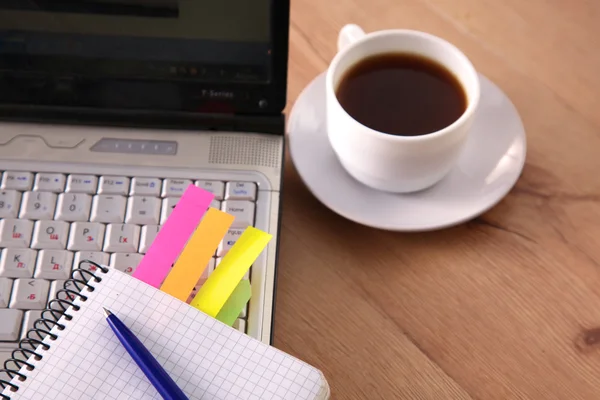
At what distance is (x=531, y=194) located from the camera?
1.77 ft

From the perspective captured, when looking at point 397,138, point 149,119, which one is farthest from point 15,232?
point 397,138

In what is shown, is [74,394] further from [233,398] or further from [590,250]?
[590,250]

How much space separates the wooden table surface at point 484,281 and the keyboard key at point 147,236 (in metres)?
0.10

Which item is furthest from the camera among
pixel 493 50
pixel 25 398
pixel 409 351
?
pixel 493 50

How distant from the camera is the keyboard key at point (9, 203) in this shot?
0.48 m

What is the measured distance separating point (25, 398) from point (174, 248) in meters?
0.12

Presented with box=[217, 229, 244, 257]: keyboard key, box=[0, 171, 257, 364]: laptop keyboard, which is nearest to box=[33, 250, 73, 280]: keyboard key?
box=[0, 171, 257, 364]: laptop keyboard

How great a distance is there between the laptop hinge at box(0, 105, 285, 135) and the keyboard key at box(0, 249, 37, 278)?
4.6 inches

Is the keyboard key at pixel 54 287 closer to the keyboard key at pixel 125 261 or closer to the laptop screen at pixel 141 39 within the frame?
the keyboard key at pixel 125 261

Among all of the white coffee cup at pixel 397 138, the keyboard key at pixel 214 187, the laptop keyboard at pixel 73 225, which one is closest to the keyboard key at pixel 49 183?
the laptop keyboard at pixel 73 225

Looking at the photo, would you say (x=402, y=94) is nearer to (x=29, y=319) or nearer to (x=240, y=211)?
(x=240, y=211)

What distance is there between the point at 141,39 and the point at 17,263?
0.18 metres

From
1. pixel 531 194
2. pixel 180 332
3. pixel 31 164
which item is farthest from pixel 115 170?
pixel 531 194

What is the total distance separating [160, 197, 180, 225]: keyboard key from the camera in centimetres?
48
